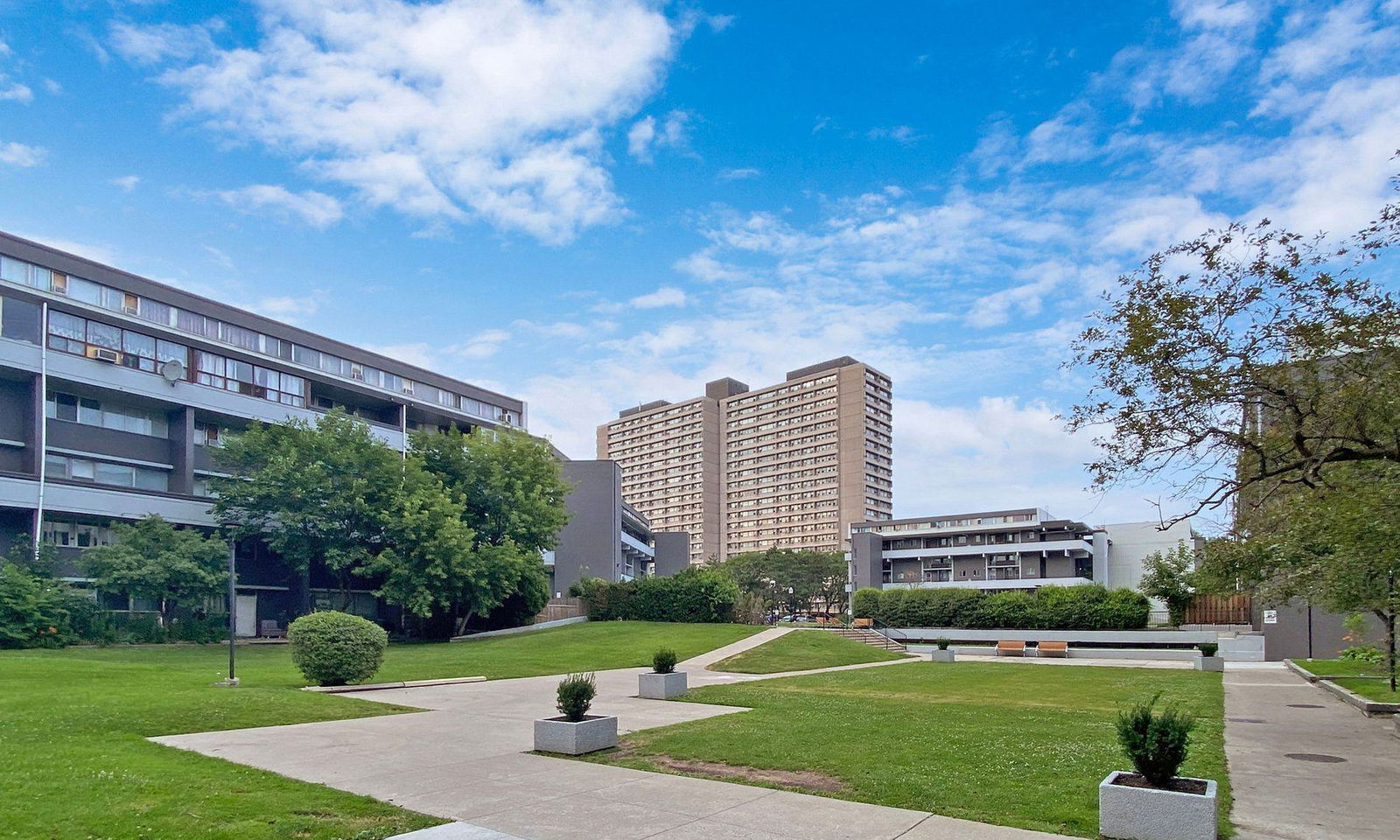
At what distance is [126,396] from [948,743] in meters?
42.1

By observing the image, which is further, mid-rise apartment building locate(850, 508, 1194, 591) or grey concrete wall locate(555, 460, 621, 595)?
mid-rise apartment building locate(850, 508, 1194, 591)

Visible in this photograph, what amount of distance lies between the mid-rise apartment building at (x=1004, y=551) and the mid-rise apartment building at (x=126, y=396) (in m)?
52.7

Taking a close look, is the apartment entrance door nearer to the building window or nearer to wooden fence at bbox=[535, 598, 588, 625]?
wooden fence at bbox=[535, 598, 588, 625]

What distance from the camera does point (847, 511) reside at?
147375 mm

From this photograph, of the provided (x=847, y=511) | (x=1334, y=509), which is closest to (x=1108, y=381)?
(x=1334, y=509)

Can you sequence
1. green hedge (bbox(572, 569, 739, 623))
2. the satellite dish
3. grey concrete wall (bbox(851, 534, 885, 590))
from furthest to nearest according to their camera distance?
1. grey concrete wall (bbox(851, 534, 885, 590))
2. green hedge (bbox(572, 569, 739, 623))
3. the satellite dish

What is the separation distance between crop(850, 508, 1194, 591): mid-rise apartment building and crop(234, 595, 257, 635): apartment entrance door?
52.1 meters

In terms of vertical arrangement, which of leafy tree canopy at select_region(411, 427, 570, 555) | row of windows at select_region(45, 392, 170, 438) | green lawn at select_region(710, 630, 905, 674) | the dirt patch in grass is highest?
row of windows at select_region(45, 392, 170, 438)

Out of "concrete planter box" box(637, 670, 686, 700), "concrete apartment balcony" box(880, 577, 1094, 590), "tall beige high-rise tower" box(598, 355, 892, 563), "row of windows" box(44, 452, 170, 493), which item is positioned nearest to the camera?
"concrete planter box" box(637, 670, 686, 700)

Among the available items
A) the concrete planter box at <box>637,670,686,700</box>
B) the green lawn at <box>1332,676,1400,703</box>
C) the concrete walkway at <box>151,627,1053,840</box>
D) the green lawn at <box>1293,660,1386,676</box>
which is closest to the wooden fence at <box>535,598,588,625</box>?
the concrete planter box at <box>637,670,686,700</box>

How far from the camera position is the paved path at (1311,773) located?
8.14 m

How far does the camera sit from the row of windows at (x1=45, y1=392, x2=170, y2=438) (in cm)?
3944

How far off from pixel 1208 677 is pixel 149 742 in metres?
28.4

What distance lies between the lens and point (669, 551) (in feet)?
309
